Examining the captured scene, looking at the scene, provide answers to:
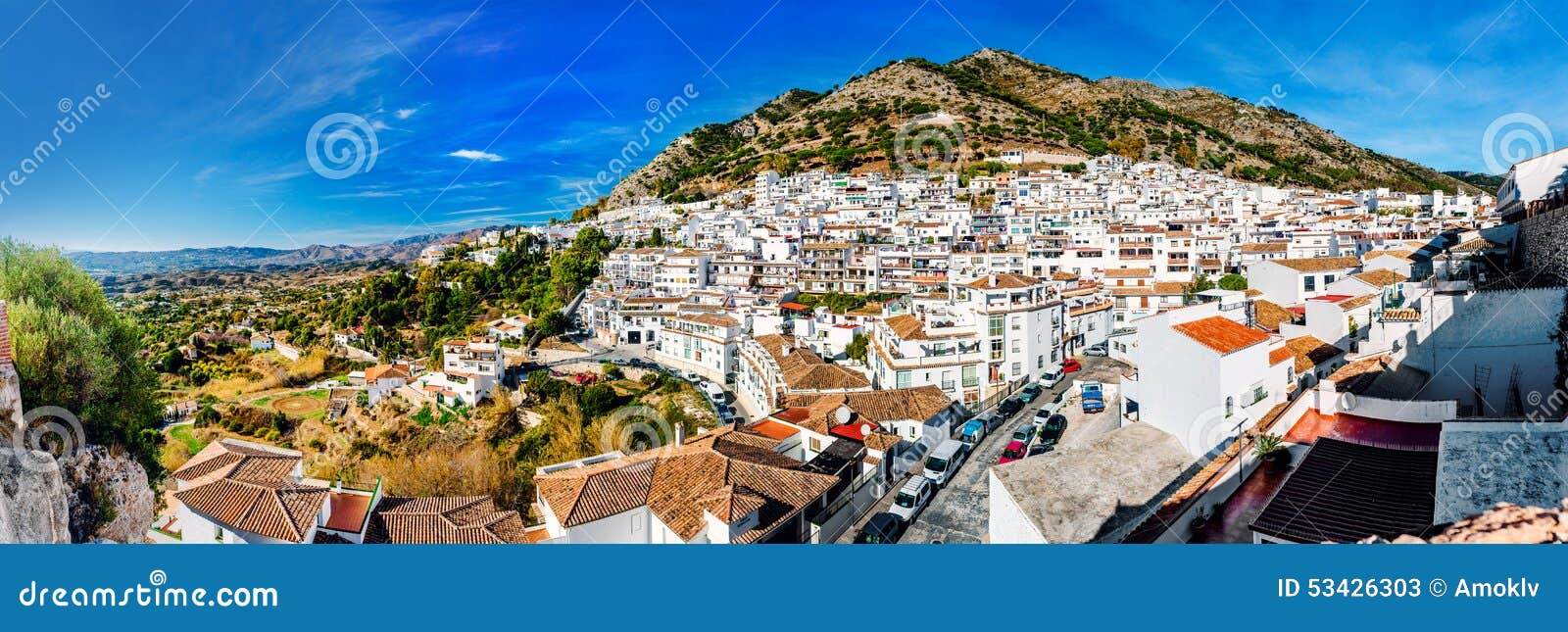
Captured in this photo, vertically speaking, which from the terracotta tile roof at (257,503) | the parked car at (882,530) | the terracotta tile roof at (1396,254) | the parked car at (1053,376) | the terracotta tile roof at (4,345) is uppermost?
the terracotta tile roof at (4,345)

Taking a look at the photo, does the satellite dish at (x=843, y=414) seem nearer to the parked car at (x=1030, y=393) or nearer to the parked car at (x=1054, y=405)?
the parked car at (x=1054, y=405)

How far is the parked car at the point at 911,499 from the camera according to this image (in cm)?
809

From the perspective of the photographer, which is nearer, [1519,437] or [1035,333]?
[1519,437]

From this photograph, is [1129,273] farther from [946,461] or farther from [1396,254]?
[946,461]

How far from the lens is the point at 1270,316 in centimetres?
1212

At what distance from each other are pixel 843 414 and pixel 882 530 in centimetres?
339

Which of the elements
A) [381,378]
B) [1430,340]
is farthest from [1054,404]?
[381,378]

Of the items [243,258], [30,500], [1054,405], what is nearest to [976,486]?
[1054,405]

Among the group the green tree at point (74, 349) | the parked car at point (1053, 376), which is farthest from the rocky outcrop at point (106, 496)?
the parked car at point (1053, 376)

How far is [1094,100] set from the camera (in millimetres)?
61000

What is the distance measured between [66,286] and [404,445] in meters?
10.1

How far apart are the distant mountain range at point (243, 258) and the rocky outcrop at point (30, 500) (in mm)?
4084

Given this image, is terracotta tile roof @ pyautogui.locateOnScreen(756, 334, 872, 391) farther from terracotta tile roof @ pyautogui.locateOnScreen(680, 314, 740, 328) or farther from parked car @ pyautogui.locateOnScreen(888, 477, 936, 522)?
parked car @ pyautogui.locateOnScreen(888, 477, 936, 522)

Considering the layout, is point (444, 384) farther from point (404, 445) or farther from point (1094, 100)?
point (1094, 100)
